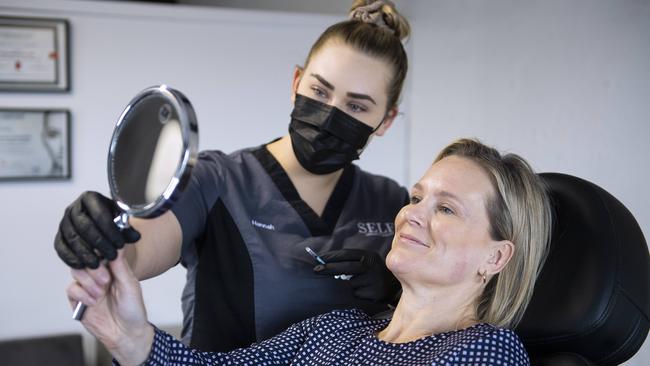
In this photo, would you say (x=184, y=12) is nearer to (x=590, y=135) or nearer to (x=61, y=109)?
(x=61, y=109)

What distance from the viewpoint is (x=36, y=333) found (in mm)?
3621

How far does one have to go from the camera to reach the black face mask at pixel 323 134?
1692 mm

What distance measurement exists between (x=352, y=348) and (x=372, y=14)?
0.87 m

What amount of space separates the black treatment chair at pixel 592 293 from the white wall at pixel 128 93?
2.49 metres

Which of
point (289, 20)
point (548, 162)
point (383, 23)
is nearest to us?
point (383, 23)

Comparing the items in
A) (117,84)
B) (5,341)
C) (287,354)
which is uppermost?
(117,84)

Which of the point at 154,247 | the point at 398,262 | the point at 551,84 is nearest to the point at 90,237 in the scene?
the point at 154,247

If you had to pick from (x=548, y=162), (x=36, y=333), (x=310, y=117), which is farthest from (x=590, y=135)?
(x=36, y=333)

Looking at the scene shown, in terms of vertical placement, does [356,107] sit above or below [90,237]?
above

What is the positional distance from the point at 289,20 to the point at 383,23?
2022 millimetres

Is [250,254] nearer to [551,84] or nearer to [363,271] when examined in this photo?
[363,271]

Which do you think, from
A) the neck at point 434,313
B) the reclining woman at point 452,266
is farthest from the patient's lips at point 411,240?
the neck at point 434,313

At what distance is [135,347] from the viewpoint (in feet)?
3.86

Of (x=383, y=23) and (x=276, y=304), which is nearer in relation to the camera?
(x=276, y=304)
